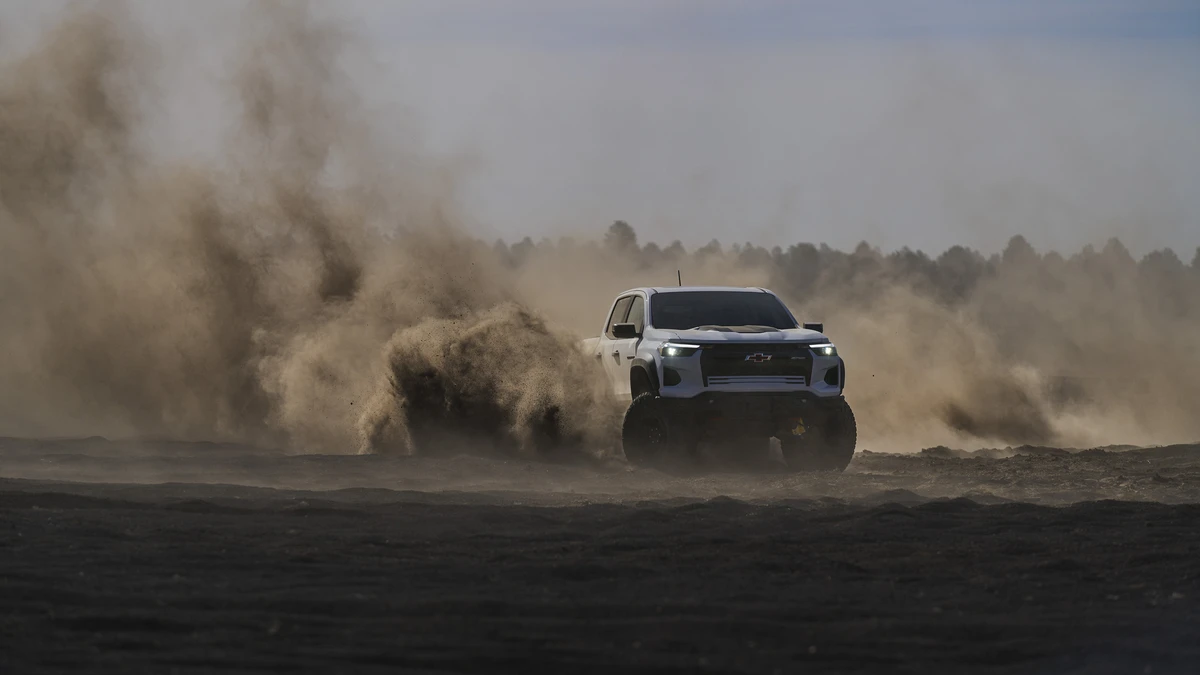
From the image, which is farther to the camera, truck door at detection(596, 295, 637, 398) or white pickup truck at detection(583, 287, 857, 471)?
truck door at detection(596, 295, 637, 398)

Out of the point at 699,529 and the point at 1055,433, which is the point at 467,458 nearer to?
the point at 699,529

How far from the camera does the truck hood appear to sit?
1589 centimetres

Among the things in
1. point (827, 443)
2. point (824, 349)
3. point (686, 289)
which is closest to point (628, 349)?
point (686, 289)

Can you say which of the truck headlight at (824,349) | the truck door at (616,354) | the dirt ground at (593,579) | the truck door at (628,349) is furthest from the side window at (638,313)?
the dirt ground at (593,579)

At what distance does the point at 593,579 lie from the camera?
27.9ft

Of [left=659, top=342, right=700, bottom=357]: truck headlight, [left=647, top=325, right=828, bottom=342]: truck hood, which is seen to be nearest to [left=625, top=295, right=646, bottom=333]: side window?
[left=647, top=325, right=828, bottom=342]: truck hood

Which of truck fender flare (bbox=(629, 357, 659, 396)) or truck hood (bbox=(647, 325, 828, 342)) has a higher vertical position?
truck hood (bbox=(647, 325, 828, 342))

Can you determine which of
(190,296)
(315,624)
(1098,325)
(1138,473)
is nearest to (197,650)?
(315,624)

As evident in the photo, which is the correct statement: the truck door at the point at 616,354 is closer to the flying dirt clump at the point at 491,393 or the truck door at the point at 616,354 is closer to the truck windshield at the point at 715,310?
the flying dirt clump at the point at 491,393

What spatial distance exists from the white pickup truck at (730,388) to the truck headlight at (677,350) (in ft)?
0.03

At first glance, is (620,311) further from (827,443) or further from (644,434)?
(827,443)

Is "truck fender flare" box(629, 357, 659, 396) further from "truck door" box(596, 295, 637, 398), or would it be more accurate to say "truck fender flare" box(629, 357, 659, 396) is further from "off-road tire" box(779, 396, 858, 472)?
"off-road tire" box(779, 396, 858, 472)

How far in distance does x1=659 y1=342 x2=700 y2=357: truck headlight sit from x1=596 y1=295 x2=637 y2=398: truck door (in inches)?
37.4

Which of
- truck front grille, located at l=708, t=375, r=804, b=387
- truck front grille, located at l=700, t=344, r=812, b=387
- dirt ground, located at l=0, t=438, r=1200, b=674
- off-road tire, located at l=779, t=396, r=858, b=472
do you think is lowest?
dirt ground, located at l=0, t=438, r=1200, b=674
